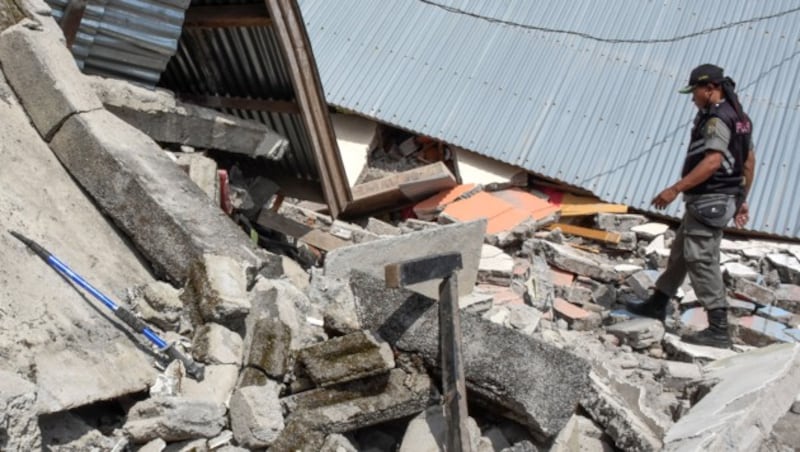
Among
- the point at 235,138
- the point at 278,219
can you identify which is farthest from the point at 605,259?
the point at 235,138

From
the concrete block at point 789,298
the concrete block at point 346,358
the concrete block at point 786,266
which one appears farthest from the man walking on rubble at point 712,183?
the concrete block at point 346,358

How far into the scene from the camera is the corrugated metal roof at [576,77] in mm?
9266

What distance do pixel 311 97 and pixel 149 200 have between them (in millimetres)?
1652

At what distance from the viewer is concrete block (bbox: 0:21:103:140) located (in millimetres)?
5109

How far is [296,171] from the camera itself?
23.0ft

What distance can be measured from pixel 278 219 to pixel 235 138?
0.84 metres

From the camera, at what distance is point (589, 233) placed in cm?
884

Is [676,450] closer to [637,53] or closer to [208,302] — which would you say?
[208,302]

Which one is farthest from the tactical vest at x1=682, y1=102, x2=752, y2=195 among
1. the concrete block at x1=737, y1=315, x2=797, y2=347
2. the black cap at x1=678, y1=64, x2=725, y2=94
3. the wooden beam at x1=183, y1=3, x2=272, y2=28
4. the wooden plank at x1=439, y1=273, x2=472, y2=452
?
the wooden beam at x1=183, y1=3, x2=272, y2=28

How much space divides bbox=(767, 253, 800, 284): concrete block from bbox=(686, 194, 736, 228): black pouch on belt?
228cm

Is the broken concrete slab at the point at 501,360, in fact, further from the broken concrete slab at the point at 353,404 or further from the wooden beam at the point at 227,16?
the wooden beam at the point at 227,16

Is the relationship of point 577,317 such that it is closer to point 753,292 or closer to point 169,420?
point 753,292

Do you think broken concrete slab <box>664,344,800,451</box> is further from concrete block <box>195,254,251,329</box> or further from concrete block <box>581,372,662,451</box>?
concrete block <box>195,254,251,329</box>

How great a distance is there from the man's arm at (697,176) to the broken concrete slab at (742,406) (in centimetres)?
131
